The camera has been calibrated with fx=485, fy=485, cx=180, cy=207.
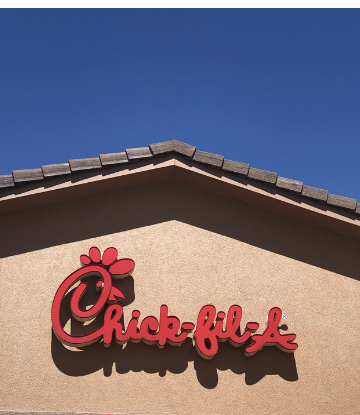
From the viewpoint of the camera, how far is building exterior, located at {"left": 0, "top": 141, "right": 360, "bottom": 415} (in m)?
8.12

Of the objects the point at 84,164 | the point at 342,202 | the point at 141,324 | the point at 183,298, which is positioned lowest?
the point at 141,324

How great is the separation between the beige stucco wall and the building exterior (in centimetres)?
2

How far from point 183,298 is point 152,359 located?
1.19m

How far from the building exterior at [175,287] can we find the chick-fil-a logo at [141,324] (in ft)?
→ 0.08

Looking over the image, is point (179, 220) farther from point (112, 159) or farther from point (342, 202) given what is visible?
point (342, 202)

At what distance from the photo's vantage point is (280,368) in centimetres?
860

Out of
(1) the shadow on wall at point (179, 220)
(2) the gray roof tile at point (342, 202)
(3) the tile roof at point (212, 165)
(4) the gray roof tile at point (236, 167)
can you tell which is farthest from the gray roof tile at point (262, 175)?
(2) the gray roof tile at point (342, 202)

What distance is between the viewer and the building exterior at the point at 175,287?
812 centimetres

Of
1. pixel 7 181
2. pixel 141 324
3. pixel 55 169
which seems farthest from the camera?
pixel 55 169

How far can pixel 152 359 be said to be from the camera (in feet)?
27.4

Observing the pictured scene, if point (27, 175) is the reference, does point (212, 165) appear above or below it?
above

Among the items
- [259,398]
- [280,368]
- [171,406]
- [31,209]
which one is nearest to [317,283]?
[280,368]

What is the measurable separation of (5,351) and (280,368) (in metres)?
4.73

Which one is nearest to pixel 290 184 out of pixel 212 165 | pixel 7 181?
pixel 212 165
